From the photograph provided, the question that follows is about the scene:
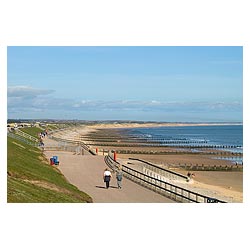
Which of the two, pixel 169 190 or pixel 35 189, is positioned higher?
pixel 35 189

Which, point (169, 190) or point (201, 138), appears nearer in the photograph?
point (169, 190)

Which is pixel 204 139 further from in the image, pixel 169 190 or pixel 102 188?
pixel 169 190

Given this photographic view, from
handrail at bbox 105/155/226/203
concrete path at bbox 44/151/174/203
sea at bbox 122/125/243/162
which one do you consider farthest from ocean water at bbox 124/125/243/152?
handrail at bbox 105/155/226/203

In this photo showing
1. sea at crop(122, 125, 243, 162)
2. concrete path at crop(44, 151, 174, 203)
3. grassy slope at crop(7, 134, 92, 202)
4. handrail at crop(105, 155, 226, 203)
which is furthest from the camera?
sea at crop(122, 125, 243, 162)

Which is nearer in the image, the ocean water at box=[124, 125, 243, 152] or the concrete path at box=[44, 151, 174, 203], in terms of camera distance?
the concrete path at box=[44, 151, 174, 203]

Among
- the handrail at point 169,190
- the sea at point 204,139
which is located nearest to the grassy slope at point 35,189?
the handrail at point 169,190

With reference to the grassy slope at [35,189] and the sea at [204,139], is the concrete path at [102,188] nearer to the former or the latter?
the grassy slope at [35,189]

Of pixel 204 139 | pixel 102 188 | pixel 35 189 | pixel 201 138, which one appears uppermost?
pixel 201 138

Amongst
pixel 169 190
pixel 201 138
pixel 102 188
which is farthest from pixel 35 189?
pixel 201 138

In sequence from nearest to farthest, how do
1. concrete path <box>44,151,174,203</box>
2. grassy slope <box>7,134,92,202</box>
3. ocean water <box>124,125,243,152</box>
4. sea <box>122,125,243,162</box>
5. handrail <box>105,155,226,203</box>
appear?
grassy slope <box>7,134,92,202</box> → handrail <box>105,155,226,203</box> → concrete path <box>44,151,174,203</box> → sea <box>122,125,243,162</box> → ocean water <box>124,125,243,152</box>

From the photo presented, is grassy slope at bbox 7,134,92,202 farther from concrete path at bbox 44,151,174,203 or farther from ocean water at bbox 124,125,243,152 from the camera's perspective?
ocean water at bbox 124,125,243,152
